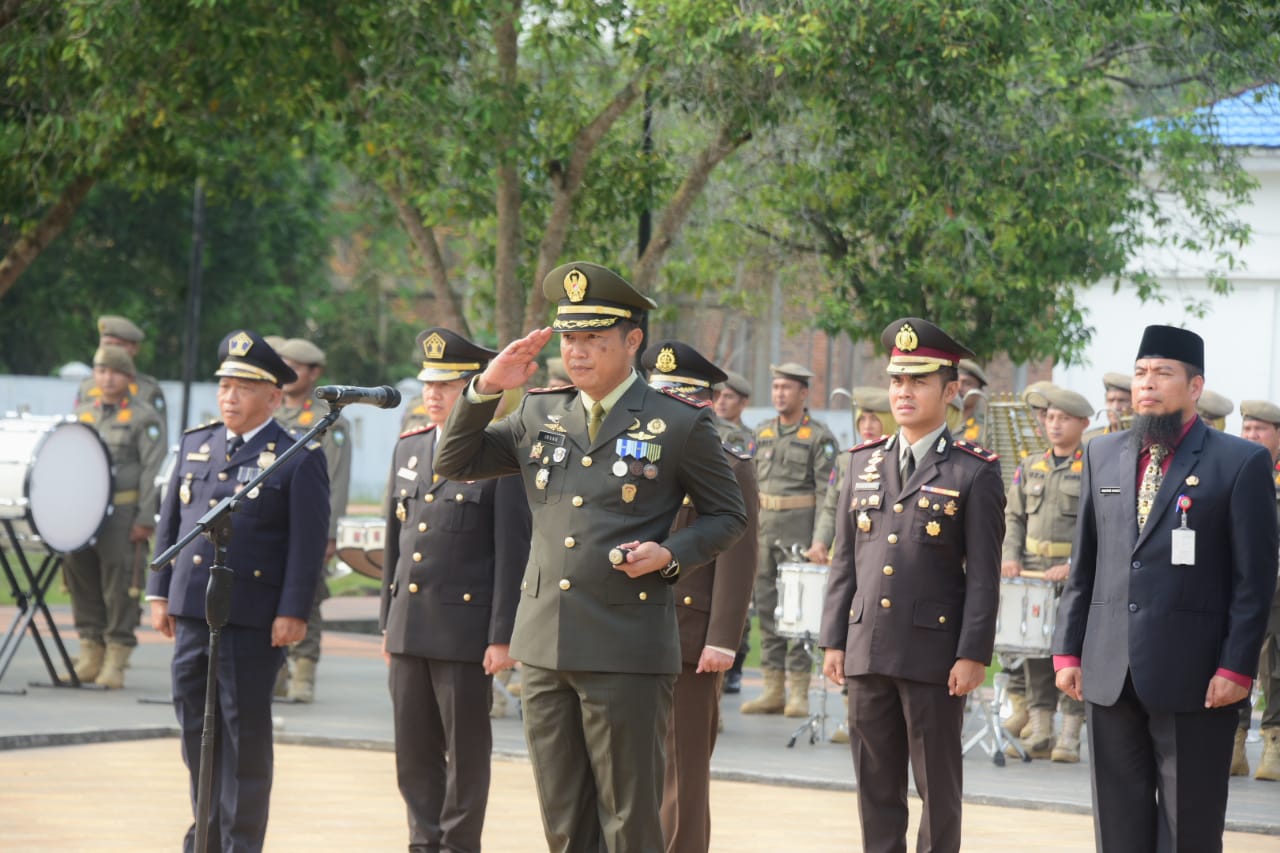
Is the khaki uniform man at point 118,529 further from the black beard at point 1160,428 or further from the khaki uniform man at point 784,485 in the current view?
the black beard at point 1160,428

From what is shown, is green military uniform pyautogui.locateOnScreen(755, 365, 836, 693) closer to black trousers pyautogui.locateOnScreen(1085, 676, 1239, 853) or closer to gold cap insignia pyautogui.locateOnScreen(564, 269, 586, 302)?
black trousers pyautogui.locateOnScreen(1085, 676, 1239, 853)

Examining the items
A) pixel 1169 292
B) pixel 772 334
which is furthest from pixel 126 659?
pixel 772 334

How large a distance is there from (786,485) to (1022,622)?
3495mm

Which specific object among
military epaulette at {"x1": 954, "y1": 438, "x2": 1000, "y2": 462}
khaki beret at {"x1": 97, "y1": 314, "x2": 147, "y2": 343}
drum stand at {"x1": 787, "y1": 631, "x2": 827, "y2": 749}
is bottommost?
drum stand at {"x1": 787, "y1": 631, "x2": 827, "y2": 749}

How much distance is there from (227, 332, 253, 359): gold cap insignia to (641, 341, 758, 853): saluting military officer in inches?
73.1

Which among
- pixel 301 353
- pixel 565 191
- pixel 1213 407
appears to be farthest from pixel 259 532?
pixel 565 191

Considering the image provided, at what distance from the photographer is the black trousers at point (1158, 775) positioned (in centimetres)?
642

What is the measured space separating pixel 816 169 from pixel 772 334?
936 inches

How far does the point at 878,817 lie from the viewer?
7043mm

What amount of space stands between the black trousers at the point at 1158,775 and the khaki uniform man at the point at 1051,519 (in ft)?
17.8

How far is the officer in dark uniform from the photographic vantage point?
700cm

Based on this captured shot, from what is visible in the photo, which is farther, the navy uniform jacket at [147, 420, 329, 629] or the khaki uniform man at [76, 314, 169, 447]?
the khaki uniform man at [76, 314, 169, 447]

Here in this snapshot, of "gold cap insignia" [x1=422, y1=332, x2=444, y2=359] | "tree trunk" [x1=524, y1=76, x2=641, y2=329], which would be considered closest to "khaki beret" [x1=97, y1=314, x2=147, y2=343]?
"tree trunk" [x1=524, y1=76, x2=641, y2=329]

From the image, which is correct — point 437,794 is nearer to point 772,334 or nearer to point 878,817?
point 878,817
